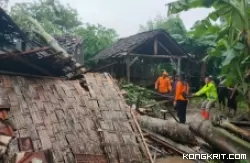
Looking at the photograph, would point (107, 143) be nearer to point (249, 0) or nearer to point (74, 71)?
point (74, 71)

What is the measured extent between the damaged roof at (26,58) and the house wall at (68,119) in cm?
40

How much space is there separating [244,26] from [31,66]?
4.90 m

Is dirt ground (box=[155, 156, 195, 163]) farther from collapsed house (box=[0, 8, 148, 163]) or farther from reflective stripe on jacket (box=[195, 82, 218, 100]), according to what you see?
reflective stripe on jacket (box=[195, 82, 218, 100])

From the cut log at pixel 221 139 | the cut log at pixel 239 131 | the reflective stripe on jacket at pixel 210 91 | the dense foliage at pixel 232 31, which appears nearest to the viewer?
the cut log at pixel 221 139

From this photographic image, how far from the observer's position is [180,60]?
17.9m

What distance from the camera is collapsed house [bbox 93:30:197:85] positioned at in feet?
53.9

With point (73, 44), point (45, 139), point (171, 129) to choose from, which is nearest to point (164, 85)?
point (171, 129)

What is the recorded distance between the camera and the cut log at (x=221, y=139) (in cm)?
539

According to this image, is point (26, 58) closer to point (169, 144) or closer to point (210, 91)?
point (169, 144)

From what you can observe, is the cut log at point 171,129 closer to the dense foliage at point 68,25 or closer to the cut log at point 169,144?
the cut log at point 169,144

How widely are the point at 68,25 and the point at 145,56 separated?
11864mm

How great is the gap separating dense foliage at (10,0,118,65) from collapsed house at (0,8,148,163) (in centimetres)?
1446

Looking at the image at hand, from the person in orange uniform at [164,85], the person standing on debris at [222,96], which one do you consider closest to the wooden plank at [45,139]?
the person in orange uniform at [164,85]

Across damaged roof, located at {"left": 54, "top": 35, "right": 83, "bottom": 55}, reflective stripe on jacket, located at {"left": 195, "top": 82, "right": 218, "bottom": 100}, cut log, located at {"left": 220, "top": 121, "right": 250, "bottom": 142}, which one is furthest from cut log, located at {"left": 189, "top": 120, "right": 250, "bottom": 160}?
damaged roof, located at {"left": 54, "top": 35, "right": 83, "bottom": 55}
